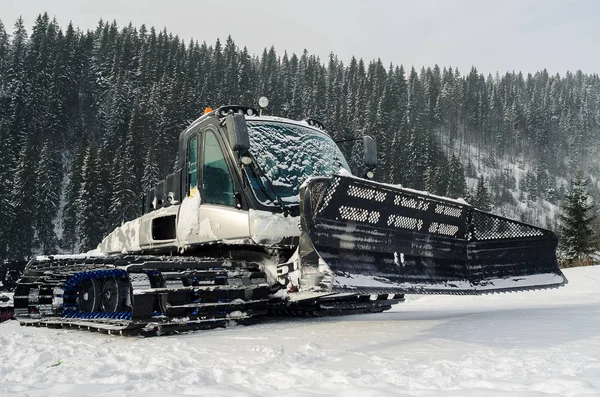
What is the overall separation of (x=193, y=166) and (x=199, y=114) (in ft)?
200

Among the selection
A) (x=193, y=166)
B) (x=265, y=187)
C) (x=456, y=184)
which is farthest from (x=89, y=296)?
(x=456, y=184)

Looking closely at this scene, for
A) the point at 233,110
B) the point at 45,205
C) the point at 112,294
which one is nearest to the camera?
the point at 112,294

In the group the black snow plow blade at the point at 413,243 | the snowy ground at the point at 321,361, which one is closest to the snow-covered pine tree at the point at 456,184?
the black snow plow blade at the point at 413,243

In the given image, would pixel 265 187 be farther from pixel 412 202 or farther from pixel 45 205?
pixel 45 205

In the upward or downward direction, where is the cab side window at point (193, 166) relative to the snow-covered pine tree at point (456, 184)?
downward

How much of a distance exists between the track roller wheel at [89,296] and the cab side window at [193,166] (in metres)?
1.75

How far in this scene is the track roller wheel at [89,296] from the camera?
6923mm

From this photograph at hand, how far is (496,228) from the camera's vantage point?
702 cm

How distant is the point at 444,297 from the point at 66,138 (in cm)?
7377

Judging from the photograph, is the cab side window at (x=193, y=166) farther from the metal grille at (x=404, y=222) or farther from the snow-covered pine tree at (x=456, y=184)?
the snow-covered pine tree at (x=456, y=184)

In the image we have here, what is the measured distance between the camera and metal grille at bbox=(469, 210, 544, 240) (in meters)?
6.94

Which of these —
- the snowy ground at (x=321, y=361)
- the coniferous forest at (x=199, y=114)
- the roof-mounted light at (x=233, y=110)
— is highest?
the coniferous forest at (x=199, y=114)

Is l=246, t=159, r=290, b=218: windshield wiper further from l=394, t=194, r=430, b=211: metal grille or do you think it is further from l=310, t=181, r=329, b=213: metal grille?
l=394, t=194, r=430, b=211: metal grille

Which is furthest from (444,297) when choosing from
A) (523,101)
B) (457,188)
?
(523,101)
